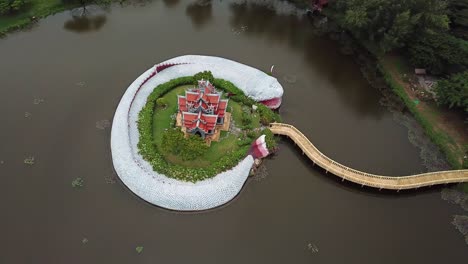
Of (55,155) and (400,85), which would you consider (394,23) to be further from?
(55,155)

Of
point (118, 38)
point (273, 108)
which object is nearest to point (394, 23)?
point (273, 108)

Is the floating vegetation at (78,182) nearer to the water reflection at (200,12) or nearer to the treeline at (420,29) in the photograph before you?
the water reflection at (200,12)

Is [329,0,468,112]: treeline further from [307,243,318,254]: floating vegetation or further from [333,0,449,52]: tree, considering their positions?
[307,243,318,254]: floating vegetation

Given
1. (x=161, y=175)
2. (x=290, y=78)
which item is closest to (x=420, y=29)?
(x=290, y=78)

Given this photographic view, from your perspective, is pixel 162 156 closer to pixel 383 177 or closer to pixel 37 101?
pixel 37 101

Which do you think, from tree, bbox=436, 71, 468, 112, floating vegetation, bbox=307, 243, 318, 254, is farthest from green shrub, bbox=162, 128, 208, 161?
tree, bbox=436, 71, 468, 112

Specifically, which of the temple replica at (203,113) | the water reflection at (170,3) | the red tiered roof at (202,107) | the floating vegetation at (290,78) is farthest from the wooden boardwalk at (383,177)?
the water reflection at (170,3)
